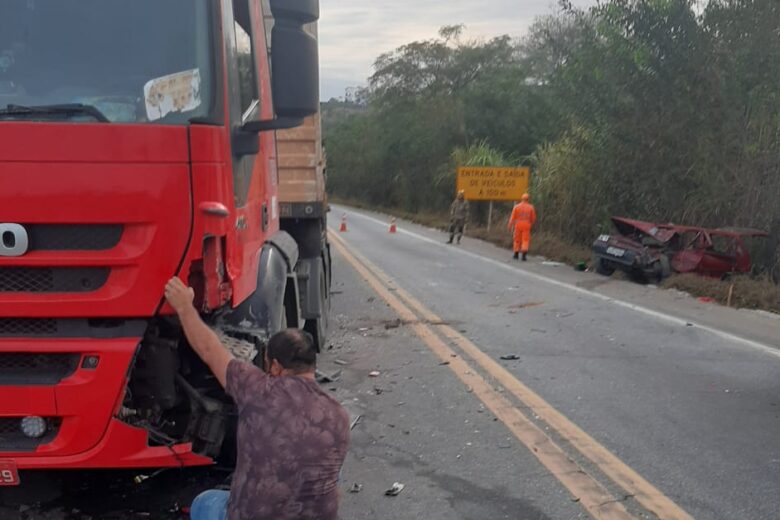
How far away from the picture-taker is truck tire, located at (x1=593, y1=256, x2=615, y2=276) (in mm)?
16484

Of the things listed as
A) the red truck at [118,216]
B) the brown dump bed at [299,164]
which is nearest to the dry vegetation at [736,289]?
the brown dump bed at [299,164]

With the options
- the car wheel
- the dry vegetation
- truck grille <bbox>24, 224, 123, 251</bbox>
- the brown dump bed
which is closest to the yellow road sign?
the car wheel

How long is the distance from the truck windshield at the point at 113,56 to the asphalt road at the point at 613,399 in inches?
96.1

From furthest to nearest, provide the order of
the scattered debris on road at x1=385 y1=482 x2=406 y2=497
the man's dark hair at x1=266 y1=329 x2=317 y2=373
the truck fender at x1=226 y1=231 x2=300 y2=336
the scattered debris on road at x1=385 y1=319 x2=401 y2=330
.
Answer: the scattered debris on road at x1=385 y1=319 x2=401 y2=330, the scattered debris on road at x1=385 y1=482 x2=406 y2=497, the truck fender at x1=226 y1=231 x2=300 y2=336, the man's dark hair at x1=266 y1=329 x2=317 y2=373

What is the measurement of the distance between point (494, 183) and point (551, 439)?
23.8 meters

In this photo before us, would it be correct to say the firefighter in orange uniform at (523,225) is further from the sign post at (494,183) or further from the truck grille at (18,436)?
the truck grille at (18,436)

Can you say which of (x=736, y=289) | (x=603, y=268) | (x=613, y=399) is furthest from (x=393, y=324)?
(x=603, y=268)

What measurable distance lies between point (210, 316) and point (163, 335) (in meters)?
0.26

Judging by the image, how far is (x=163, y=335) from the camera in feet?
11.7

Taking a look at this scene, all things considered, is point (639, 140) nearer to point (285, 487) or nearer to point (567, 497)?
point (567, 497)

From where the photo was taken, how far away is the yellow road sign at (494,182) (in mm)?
28547

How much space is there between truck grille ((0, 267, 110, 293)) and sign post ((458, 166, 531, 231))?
1001 inches

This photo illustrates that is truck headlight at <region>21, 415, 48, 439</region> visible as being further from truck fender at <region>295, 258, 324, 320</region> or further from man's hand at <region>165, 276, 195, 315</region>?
truck fender at <region>295, 258, 324, 320</region>

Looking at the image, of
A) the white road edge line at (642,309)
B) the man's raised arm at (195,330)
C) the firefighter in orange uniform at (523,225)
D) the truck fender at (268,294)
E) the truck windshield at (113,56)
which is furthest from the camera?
the firefighter in orange uniform at (523,225)
